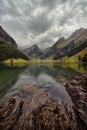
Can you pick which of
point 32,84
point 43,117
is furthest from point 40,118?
point 32,84

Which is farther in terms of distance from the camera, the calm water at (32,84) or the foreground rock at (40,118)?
the calm water at (32,84)

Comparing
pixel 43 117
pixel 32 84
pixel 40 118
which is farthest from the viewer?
pixel 32 84

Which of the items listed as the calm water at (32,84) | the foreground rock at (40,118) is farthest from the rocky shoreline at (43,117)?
the calm water at (32,84)

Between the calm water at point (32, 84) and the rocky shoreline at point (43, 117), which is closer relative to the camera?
the rocky shoreline at point (43, 117)

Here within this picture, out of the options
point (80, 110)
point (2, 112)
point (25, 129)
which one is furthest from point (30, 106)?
point (80, 110)

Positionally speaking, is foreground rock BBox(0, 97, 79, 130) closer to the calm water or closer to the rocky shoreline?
the rocky shoreline

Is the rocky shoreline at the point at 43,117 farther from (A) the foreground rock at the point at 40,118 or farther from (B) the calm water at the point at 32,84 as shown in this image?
(B) the calm water at the point at 32,84

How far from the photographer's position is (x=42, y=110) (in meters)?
20.1

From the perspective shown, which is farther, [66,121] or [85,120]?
[85,120]

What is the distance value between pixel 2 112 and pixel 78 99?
1396 cm

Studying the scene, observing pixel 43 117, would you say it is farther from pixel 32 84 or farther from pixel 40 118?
pixel 32 84

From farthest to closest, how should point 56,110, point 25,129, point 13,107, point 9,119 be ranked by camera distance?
point 13,107 < point 56,110 < point 9,119 < point 25,129

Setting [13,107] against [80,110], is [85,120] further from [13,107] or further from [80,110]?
[13,107]

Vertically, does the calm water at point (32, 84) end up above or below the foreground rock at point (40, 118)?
below
